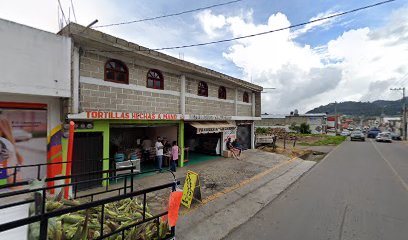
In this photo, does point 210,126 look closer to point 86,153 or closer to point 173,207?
point 86,153

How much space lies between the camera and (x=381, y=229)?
5133 mm

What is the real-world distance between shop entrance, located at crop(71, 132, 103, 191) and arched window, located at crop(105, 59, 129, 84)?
88.4 inches

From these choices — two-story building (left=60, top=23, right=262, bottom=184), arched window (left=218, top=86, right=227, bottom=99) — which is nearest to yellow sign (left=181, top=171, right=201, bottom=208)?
two-story building (left=60, top=23, right=262, bottom=184)

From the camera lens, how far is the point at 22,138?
7.00 meters

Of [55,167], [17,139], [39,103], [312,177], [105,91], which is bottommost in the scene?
[312,177]

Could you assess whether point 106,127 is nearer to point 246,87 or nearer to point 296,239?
point 296,239

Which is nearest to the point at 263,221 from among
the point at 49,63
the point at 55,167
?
the point at 55,167

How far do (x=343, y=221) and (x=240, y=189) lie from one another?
138 inches

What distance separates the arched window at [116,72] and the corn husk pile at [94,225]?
5541 mm

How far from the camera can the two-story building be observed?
25.5ft

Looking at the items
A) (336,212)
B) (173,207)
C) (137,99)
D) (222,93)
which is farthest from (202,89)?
(173,207)

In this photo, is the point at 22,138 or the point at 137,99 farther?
the point at 137,99

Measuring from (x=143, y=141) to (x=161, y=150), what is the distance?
3.07m

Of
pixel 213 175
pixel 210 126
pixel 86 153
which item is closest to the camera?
pixel 86 153
